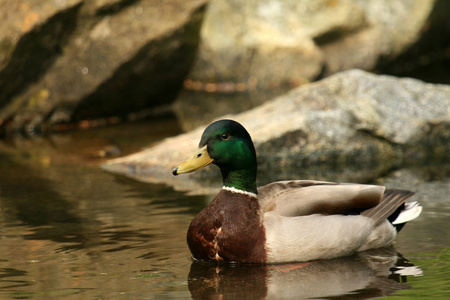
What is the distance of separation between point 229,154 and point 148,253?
2.88 ft

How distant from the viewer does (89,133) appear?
36.8 ft

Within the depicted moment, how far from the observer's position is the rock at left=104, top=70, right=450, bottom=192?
8.62m

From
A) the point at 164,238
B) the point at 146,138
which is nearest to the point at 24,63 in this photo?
the point at 146,138

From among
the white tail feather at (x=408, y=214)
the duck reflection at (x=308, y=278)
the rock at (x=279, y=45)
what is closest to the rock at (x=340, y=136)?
the white tail feather at (x=408, y=214)

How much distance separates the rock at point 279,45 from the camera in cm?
1427

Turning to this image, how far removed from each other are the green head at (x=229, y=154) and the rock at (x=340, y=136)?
2656 mm

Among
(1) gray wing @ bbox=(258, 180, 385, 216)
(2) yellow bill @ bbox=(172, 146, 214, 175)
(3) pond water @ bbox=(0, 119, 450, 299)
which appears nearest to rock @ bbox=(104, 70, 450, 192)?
(3) pond water @ bbox=(0, 119, 450, 299)

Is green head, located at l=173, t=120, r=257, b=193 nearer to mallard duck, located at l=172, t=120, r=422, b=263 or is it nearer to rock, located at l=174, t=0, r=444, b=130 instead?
mallard duck, located at l=172, t=120, r=422, b=263

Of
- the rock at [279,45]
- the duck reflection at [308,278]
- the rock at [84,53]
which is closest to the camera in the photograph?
the duck reflection at [308,278]

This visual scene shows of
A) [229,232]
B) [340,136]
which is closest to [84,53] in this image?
[340,136]

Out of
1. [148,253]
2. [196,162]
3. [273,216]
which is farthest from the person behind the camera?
[148,253]

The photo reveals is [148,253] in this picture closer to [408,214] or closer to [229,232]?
[229,232]

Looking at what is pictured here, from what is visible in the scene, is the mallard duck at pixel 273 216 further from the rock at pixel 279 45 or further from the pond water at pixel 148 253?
the rock at pixel 279 45

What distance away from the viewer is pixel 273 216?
5.37m
